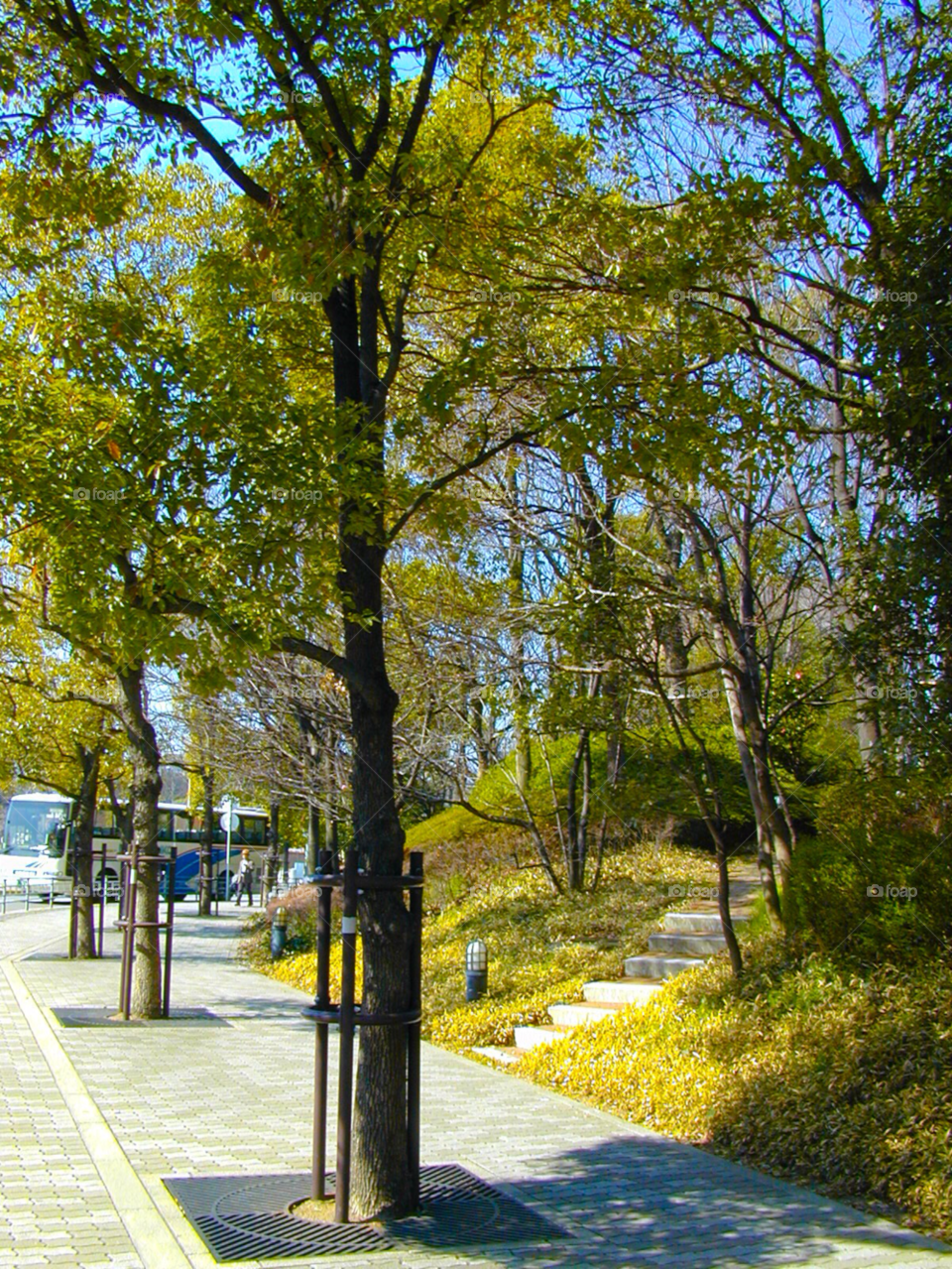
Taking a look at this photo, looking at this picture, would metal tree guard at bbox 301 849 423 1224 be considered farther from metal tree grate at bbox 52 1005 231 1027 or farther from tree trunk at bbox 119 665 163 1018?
tree trunk at bbox 119 665 163 1018

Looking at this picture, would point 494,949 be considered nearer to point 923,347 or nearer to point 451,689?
point 451,689

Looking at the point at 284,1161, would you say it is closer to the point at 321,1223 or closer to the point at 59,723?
the point at 321,1223

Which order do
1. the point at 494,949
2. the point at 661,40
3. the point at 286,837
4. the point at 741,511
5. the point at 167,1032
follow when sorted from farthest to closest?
the point at 286,837
the point at 494,949
the point at 167,1032
the point at 741,511
the point at 661,40

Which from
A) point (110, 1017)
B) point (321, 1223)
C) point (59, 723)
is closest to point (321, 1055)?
point (321, 1223)

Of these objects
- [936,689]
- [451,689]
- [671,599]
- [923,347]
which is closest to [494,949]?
[451,689]

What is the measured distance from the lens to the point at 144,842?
13336mm

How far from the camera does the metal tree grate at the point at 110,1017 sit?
12336 mm

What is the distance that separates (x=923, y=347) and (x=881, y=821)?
3.13 m

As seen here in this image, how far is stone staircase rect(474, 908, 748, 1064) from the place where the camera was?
10695 mm

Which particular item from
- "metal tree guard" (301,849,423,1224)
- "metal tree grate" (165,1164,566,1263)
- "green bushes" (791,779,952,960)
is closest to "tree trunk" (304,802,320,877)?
"green bushes" (791,779,952,960)

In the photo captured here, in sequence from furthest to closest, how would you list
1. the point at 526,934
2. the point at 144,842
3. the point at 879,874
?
the point at 526,934, the point at 144,842, the point at 879,874

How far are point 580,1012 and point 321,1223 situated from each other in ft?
17.7

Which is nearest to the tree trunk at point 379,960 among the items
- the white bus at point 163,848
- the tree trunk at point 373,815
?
the tree trunk at point 373,815

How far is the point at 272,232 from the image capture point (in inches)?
258
